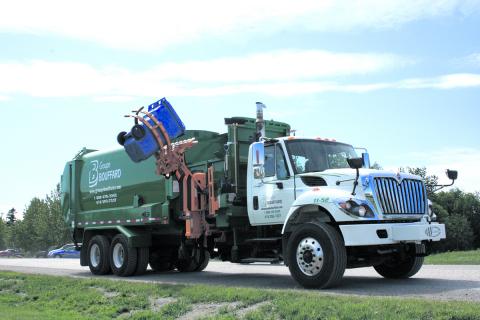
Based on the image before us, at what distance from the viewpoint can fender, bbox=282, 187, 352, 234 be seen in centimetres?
975

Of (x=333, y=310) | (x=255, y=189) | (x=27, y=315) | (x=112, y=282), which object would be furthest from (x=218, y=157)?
(x=333, y=310)

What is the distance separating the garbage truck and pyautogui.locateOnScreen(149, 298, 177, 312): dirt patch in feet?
7.16

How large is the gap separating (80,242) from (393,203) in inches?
421

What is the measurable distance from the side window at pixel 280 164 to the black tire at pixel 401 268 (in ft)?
8.92

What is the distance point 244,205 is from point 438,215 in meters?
45.9

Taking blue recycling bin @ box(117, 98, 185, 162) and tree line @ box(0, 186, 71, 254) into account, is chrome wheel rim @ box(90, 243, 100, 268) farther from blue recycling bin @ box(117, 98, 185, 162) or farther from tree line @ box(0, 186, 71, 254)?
tree line @ box(0, 186, 71, 254)

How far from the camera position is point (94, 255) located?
16.5 m

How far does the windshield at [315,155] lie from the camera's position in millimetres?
11070

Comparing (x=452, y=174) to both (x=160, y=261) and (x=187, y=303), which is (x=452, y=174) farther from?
(x=160, y=261)

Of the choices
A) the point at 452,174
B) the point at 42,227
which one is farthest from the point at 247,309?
the point at 42,227

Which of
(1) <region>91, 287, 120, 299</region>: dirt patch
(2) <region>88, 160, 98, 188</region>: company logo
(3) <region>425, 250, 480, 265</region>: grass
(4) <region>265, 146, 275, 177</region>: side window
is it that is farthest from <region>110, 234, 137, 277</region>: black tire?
(3) <region>425, 250, 480, 265</region>: grass

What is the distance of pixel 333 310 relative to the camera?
7160 millimetres

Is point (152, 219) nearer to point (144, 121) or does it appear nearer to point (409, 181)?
point (144, 121)

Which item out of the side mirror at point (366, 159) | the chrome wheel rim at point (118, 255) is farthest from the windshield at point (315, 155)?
the chrome wheel rim at point (118, 255)
